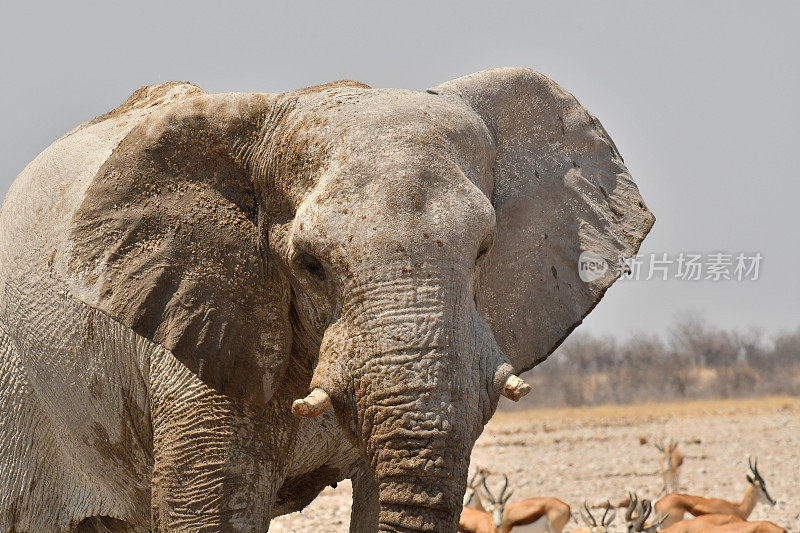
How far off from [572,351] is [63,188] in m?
52.6

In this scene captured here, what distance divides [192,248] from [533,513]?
37.4 feet

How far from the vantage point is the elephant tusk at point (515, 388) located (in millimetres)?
3486

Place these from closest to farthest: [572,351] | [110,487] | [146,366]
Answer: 1. [146,366]
2. [110,487]
3. [572,351]

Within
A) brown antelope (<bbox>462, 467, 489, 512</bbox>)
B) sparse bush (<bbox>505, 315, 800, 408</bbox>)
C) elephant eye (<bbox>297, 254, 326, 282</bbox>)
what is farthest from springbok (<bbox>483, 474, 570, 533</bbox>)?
sparse bush (<bbox>505, 315, 800, 408</bbox>)

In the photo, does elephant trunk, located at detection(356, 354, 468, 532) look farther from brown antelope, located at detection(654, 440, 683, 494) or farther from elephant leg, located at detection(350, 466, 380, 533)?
brown antelope, located at detection(654, 440, 683, 494)

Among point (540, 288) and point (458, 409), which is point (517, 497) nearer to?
point (540, 288)

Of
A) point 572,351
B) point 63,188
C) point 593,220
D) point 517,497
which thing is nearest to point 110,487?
point 63,188

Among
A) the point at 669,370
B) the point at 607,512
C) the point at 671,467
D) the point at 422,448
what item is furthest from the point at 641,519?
the point at 669,370

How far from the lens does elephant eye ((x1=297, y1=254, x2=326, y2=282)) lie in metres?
3.81

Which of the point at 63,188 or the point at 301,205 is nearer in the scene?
the point at 301,205

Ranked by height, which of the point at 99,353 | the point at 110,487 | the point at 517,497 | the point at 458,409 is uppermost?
the point at 458,409

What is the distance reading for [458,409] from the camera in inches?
135

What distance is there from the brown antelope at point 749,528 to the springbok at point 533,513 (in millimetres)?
2701

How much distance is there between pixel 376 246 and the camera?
11.8 feet
